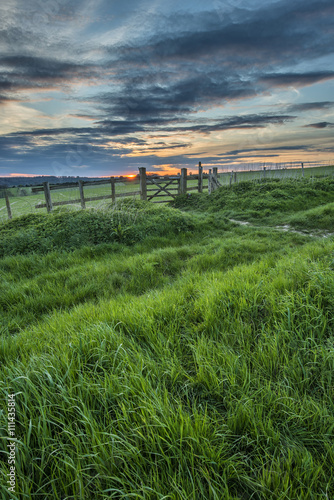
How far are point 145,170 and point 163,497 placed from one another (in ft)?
56.9

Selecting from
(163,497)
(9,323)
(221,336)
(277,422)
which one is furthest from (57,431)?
(9,323)

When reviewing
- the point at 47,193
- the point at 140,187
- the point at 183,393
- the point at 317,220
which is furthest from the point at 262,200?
the point at 183,393

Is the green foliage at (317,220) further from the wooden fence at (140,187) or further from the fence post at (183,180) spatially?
the fence post at (183,180)

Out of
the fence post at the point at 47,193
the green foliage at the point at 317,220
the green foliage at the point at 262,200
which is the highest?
the fence post at the point at 47,193

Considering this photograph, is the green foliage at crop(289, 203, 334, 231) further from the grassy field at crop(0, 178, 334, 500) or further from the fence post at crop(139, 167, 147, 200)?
the fence post at crop(139, 167, 147, 200)

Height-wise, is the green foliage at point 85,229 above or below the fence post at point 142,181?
below

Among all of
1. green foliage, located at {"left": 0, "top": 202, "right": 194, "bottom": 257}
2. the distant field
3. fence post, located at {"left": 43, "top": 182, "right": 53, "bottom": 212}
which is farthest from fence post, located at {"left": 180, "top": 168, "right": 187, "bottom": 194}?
fence post, located at {"left": 43, "top": 182, "right": 53, "bottom": 212}

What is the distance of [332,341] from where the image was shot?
2.30 meters

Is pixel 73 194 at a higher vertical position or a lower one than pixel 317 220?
higher

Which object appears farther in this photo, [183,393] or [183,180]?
[183,180]

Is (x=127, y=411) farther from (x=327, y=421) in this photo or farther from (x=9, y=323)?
(x=9, y=323)

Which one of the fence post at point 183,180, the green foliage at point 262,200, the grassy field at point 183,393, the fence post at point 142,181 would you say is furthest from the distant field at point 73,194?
the grassy field at point 183,393

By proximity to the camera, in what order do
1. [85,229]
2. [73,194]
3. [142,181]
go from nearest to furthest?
1. [85,229]
2. [142,181]
3. [73,194]

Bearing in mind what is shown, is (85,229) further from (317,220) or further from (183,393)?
(317,220)
